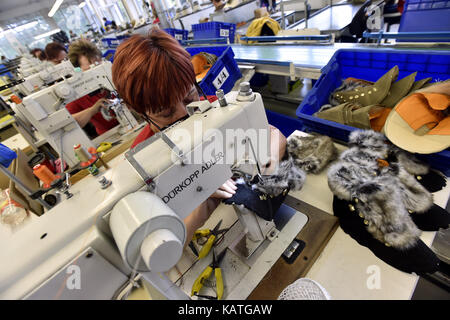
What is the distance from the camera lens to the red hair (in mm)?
757

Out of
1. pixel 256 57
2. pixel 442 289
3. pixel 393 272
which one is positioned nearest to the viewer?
pixel 393 272

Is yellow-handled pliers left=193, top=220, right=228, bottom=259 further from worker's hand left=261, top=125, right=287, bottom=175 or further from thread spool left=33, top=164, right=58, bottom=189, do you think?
thread spool left=33, top=164, right=58, bottom=189

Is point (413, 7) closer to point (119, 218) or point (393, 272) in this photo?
point (393, 272)

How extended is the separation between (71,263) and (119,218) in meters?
0.11

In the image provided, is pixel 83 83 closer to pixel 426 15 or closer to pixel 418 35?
pixel 418 35

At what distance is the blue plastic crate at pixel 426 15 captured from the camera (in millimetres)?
1739

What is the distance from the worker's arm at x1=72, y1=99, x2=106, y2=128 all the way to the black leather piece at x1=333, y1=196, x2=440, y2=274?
232 centimetres

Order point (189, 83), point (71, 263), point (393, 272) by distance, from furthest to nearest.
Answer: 1. point (189, 83)
2. point (393, 272)
3. point (71, 263)

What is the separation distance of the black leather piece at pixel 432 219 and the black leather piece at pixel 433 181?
15 cm

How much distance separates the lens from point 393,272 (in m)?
0.71

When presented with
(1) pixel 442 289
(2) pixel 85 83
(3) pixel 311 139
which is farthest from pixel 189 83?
(1) pixel 442 289

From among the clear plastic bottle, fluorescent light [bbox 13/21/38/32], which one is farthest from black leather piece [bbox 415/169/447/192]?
fluorescent light [bbox 13/21/38/32]

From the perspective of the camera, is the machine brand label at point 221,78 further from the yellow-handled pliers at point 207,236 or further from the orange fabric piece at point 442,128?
the orange fabric piece at point 442,128

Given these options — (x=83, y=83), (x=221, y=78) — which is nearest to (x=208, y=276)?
(x=221, y=78)
